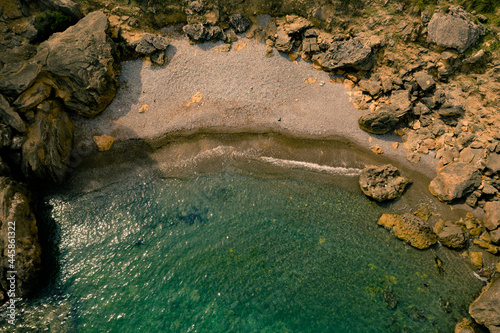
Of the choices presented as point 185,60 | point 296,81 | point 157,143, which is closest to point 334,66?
point 296,81

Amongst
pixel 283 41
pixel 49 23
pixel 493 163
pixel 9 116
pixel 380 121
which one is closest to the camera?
pixel 9 116

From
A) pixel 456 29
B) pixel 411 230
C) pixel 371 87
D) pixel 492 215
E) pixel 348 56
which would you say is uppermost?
pixel 456 29

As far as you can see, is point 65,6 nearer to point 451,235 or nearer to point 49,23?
point 49,23

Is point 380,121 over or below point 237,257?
over

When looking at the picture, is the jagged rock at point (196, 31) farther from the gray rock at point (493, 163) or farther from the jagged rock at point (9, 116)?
the gray rock at point (493, 163)

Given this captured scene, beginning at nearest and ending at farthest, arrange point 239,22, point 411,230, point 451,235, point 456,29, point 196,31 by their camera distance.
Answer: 1. point 451,235
2. point 411,230
3. point 456,29
4. point 196,31
5. point 239,22

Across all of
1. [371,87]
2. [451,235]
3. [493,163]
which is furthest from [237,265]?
[493,163]

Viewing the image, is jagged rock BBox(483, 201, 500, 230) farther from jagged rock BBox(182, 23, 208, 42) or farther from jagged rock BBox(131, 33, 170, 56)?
jagged rock BBox(131, 33, 170, 56)
